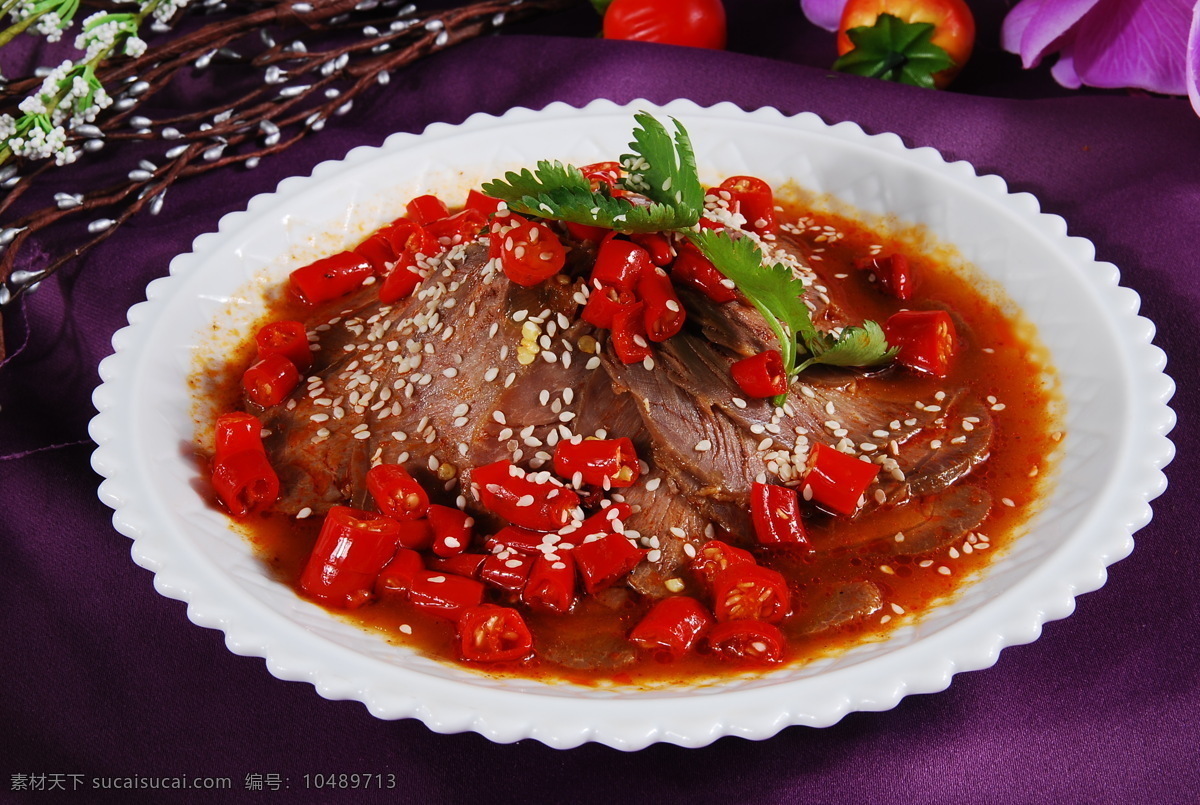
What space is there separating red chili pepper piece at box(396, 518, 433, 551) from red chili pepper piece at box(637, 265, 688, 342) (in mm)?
958

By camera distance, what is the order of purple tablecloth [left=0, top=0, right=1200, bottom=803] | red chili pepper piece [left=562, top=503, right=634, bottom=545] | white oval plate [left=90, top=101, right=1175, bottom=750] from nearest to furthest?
white oval plate [left=90, top=101, right=1175, bottom=750] → purple tablecloth [left=0, top=0, right=1200, bottom=803] → red chili pepper piece [left=562, top=503, right=634, bottom=545]

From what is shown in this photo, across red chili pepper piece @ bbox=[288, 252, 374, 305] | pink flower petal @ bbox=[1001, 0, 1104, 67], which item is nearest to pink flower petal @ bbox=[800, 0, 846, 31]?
pink flower petal @ bbox=[1001, 0, 1104, 67]

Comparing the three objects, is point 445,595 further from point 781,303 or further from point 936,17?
point 936,17

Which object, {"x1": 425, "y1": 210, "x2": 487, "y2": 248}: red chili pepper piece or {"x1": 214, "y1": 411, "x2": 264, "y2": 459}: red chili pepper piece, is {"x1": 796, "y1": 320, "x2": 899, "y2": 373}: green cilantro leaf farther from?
{"x1": 214, "y1": 411, "x2": 264, "y2": 459}: red chili pepper piece

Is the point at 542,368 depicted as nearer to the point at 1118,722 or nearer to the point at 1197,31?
the point at 1118,722

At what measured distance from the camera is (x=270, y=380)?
12.6 feet

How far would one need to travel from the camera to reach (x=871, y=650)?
113 inches

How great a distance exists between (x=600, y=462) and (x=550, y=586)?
0.43 m

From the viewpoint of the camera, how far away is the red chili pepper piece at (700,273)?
348cm

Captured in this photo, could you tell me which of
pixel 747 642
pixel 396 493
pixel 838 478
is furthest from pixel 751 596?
pixel 396 493

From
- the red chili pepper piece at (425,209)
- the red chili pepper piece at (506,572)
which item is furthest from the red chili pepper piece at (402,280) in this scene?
the red chili pepper piece at (506,572)

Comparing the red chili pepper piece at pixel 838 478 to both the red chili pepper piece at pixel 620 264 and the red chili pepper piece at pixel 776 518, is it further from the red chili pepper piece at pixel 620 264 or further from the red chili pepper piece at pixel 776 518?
the red chili pepper piece at pixel 620 264

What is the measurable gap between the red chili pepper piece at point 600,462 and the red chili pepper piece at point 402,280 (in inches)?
43.7

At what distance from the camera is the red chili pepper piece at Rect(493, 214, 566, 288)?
3.37m
